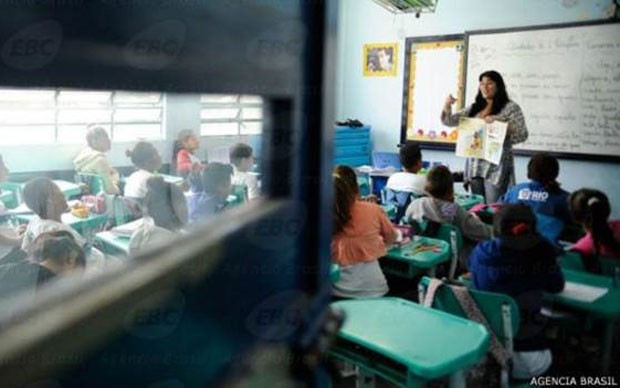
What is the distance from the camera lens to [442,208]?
2.88m

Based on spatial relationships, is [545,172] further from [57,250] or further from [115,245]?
[57,250]

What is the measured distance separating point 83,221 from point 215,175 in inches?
53.2

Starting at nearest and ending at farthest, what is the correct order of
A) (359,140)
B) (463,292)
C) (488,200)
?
(463,292)
(488,200)
(359,140)

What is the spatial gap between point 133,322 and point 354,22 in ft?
18.1

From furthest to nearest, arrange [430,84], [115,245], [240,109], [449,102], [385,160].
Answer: [430,84], [385,160], [449,102], [115,245], [240,109]

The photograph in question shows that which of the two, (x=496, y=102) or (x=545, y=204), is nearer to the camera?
(x=545, y=204)

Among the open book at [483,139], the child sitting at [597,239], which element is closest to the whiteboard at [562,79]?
the open book at [483,139]

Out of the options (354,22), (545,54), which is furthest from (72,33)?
(354,22)

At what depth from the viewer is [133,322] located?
57cm

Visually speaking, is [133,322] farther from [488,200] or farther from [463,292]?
[488,200]

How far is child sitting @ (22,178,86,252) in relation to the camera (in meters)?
2.28
